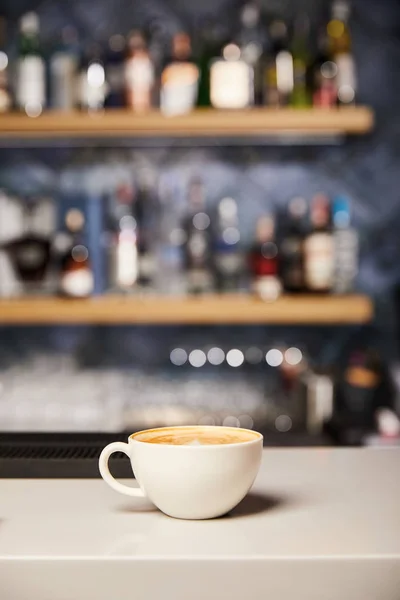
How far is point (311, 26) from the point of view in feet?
8.54

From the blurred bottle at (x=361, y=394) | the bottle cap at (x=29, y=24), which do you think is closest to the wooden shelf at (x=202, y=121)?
the bottle cap at (x=29, y=24)

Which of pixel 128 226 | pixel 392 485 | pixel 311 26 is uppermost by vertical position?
pixel 311 26

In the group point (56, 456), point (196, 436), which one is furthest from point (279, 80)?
point (196, 436)

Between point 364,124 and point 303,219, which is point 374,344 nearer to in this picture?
point 303,219

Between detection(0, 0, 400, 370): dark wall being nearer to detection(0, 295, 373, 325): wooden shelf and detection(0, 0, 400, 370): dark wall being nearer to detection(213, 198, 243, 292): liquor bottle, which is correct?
detection(213, 198, 243, 292): liquor bottle

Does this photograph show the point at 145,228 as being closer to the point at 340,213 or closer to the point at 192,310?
the point at 192,310

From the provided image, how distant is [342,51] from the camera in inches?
98.7

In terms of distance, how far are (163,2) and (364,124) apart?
30.6 inches

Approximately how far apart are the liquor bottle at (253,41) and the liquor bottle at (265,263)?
359 millimetres

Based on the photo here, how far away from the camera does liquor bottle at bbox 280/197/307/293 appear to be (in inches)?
95.0

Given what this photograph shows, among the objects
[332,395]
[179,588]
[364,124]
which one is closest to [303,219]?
[364,124]

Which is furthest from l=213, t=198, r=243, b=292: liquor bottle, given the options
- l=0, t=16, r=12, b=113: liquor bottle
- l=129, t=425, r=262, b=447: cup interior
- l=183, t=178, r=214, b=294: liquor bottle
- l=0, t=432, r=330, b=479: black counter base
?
l=129, t=425, r=262, b=447: cup interior

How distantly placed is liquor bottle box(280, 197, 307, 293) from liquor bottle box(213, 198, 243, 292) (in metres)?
0.13

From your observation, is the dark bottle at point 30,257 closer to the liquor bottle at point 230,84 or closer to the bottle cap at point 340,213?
the liquor bottle at point 230,84
